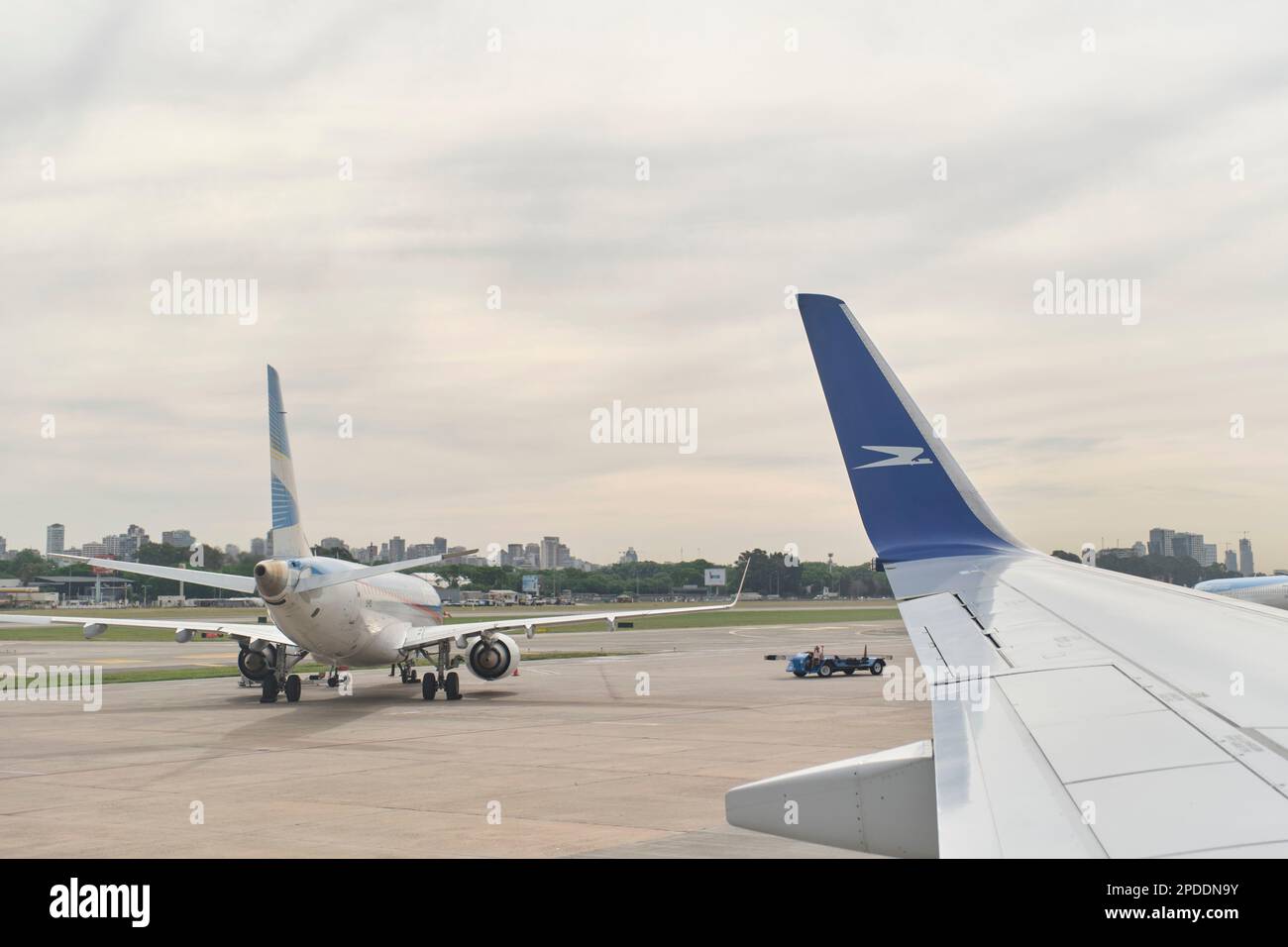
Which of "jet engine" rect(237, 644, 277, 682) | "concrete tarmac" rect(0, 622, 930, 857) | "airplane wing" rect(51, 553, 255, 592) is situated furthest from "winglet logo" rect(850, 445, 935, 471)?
"jet engine" rect(237, 644, 277, 682)

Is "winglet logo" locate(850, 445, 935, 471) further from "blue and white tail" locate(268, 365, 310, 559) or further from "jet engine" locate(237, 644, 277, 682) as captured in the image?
"jet engine" locate(237, 644, 277, 682)

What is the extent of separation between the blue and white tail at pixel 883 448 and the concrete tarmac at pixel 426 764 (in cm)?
550

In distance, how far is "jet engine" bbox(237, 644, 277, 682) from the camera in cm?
3438

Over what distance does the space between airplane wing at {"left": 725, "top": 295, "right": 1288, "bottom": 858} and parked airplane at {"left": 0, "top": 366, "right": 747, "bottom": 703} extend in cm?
2011

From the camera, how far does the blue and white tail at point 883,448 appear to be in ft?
25.1

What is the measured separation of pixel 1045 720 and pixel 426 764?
17801mm

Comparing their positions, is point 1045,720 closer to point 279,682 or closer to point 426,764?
point 426,764

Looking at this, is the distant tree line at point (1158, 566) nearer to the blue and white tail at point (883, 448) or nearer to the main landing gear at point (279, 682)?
the blue and white tail at point (883, 448)

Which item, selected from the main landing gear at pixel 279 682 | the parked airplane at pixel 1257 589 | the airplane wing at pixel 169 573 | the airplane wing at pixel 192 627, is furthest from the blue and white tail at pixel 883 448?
the parked airplane at pixel 1257 589

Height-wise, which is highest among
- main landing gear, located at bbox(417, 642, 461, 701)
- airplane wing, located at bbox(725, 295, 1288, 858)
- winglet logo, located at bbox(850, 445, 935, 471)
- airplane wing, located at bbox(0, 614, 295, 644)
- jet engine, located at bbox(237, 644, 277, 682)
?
winglet logo, located at bbox(850, 445, 935, 471)

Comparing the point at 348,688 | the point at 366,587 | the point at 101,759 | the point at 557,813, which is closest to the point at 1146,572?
the point at 557,813

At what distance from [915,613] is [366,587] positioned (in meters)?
28.7

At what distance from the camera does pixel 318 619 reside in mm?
30500

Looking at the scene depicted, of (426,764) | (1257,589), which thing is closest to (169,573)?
(426,764)
